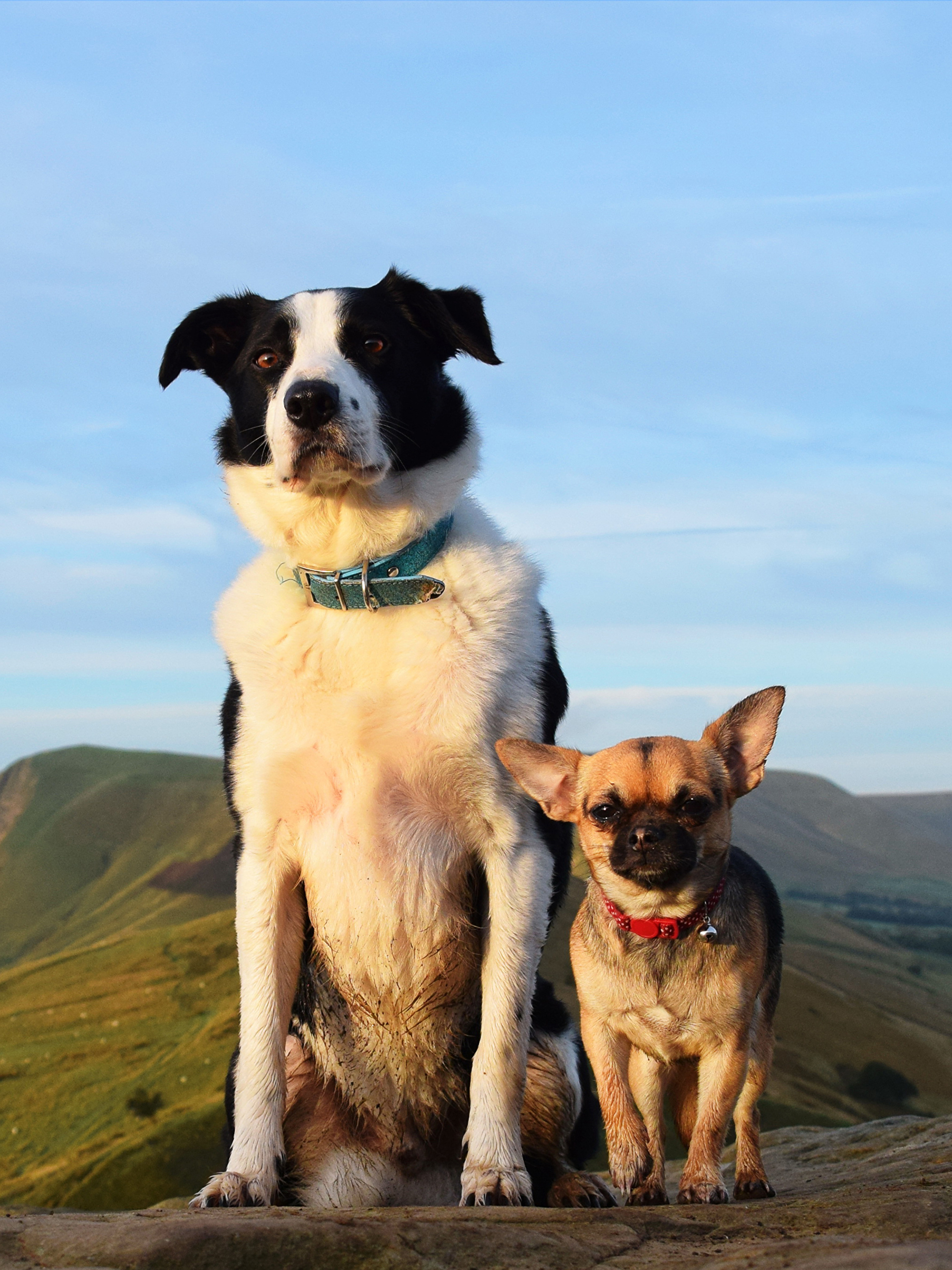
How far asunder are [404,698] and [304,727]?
0.50 metres

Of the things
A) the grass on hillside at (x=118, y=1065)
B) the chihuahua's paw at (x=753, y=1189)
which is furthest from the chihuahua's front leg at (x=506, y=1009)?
the grass on hillside at (x=118, y=1065)

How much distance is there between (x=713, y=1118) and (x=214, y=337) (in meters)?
4.61

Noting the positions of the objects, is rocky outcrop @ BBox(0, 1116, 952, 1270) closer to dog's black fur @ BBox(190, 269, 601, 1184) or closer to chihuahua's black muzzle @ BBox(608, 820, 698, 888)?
chihuahua's black muzzle @ BBox(608, 820, 698, 888)

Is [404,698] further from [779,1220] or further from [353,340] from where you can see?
[779,1220]

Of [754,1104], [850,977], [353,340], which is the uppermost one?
[353,340]

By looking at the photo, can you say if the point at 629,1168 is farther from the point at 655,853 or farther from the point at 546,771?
the point at 546,771

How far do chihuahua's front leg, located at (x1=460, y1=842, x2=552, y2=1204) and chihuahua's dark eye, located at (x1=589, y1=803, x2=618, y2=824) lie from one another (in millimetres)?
345

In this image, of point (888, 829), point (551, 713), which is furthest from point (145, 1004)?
point (888, 829)

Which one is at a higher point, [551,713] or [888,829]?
[551,713]

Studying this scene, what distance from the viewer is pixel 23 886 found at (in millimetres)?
69938

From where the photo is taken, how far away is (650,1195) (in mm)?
4918

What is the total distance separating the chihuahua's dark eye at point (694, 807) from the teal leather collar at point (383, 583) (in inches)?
59.5

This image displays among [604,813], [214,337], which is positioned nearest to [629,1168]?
[604,813]

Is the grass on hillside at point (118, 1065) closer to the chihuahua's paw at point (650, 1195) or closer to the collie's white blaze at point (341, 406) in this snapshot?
the chihuahua's paw at point (650, 1195)
